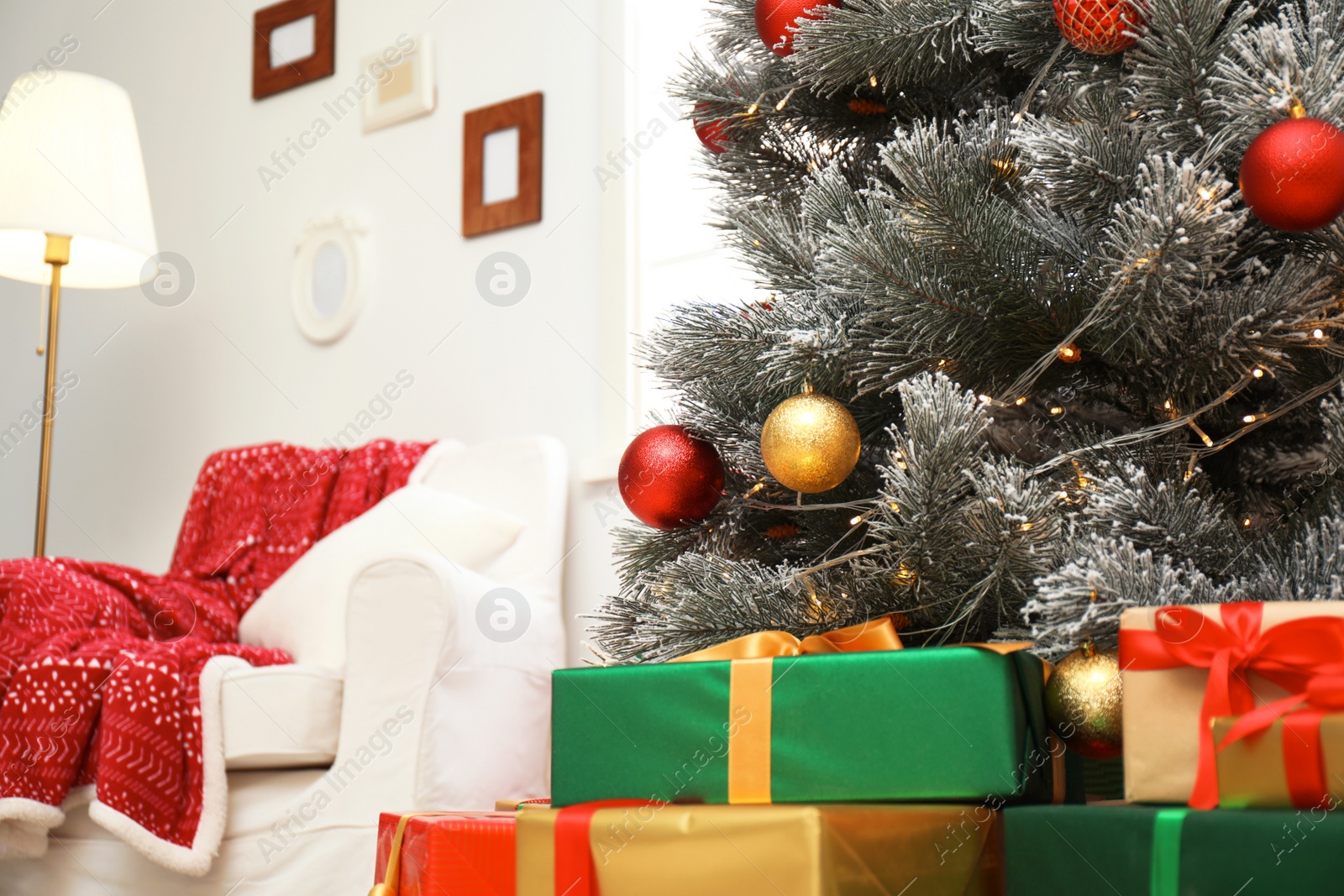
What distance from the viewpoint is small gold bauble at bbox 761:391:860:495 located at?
0.80 m

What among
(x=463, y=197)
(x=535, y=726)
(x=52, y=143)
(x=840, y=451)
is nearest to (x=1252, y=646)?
(x=840, y=451)

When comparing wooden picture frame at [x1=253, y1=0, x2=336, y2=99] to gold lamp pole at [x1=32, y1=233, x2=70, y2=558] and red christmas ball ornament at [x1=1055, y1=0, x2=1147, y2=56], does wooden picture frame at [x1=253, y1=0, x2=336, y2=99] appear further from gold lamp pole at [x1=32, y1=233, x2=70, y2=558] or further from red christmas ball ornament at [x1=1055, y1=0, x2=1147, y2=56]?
red christmas ball ornament at [x1=1055, y1=0, x2=1147, y2=56]

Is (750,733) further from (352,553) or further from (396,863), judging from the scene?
(352,553)

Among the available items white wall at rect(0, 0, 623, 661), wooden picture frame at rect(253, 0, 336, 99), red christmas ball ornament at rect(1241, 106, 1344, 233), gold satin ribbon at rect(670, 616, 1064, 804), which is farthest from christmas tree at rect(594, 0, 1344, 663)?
wooden picture frame at rect(253, 0, 336, 99)

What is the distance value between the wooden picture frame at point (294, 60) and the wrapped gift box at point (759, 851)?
2415mm

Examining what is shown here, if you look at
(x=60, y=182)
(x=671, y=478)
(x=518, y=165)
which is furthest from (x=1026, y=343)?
(x=60, y=182)

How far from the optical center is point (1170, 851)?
55cm

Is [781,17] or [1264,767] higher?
[781,17]

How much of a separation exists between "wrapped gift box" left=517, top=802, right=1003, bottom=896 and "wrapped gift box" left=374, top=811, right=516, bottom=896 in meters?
0.08

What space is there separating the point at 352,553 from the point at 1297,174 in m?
1.59

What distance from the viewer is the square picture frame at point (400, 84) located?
2.43 m

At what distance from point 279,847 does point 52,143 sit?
5.37ft

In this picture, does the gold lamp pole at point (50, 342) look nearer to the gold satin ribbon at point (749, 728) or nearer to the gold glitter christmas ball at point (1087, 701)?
the gold satin ribbon at point (749, 728)

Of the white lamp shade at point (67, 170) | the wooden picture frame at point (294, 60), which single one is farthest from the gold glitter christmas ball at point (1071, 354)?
the wooden picture frame at point (294, 60)
